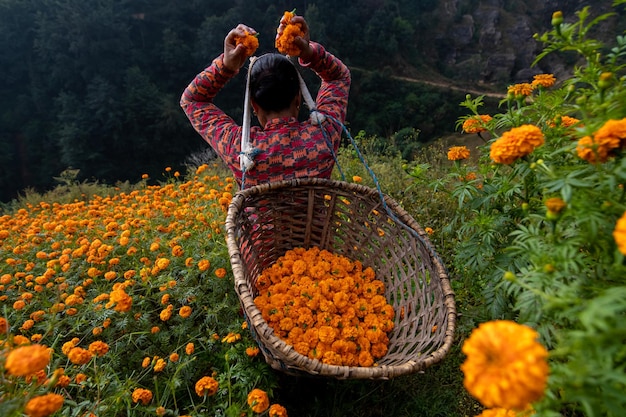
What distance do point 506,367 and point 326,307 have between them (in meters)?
1.02

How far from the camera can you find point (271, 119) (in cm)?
176

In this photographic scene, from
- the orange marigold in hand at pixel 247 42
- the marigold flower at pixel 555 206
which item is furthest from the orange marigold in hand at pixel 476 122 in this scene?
the orange marigold in hand at pixel 247 42

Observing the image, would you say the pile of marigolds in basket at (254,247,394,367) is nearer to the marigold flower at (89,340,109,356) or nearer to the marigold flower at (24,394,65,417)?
the marigold flower at (89,340,109,356)

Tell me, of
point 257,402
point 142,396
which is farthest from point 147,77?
point 257,402

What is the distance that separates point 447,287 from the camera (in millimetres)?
1364

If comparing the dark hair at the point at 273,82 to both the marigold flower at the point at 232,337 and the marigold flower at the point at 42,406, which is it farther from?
the marigold flower at the point at 42,406

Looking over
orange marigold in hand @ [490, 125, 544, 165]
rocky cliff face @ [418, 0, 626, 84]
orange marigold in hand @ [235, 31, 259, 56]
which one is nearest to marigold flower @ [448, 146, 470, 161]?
orange marigold in hand @ [490, 125, 544, 165]

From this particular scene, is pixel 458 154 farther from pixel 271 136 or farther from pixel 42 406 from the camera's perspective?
pixel 42 406

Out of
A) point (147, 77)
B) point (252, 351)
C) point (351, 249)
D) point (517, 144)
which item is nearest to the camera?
point (517, 144)

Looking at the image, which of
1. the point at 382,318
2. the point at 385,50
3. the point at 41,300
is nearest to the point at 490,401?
the point at 382,318

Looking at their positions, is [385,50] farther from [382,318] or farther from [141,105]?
[382,318]

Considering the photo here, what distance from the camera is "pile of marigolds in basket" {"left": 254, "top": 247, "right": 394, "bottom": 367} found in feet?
4.55

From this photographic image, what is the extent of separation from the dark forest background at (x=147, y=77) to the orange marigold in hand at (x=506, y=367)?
1678cm

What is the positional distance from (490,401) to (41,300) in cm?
213
